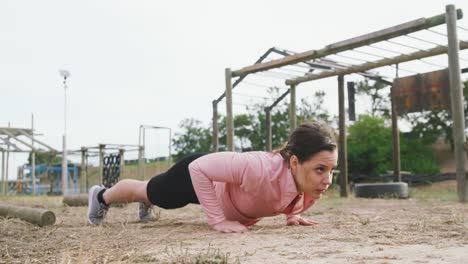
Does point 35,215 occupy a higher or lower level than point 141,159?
lower

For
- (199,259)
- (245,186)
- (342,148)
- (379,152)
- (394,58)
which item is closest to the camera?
(199,259)

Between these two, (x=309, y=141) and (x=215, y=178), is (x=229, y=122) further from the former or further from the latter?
(x=309, y=141)

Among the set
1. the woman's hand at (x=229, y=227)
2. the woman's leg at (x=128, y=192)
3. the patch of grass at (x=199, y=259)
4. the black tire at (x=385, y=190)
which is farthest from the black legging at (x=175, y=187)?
the black tire at (x=385, y=190)

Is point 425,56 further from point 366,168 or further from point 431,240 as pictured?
point 366,168

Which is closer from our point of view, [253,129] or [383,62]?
[383,62]

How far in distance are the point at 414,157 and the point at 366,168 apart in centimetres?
222

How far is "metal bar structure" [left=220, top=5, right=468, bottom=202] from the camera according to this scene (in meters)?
7.29

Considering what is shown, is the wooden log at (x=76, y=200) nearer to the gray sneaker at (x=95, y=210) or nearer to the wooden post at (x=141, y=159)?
the gray sneaker at (x=95, y=210)

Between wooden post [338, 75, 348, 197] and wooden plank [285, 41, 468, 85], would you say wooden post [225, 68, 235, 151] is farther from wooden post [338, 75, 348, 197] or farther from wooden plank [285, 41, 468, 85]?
wooden post [338, 75, 348, 197]

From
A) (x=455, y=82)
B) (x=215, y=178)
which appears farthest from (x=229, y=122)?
(x=215, y=178)

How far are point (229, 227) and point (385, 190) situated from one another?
23.0 feet

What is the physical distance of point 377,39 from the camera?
26.5 ft

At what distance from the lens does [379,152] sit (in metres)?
22.6

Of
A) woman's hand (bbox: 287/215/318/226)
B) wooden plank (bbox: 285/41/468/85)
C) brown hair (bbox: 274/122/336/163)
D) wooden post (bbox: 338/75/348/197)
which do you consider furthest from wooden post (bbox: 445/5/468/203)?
brown hair (bbox: 274/122/336/163)
